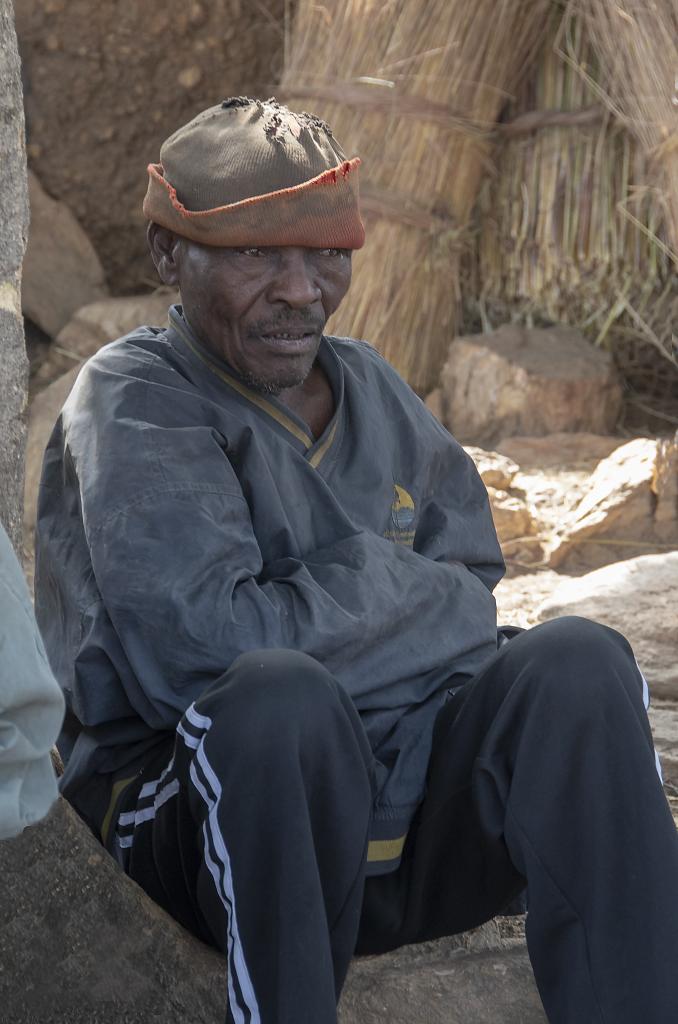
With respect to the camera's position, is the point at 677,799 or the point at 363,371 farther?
the point at 677,799

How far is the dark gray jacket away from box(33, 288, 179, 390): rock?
3.14m

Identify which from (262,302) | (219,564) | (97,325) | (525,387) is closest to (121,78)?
(97,325)

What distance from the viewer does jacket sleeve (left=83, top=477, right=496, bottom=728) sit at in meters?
1.79

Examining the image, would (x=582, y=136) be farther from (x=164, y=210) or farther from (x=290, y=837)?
(x=290, y=837)

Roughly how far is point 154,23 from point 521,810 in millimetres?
4214

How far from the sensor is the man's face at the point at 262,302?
1984 mm

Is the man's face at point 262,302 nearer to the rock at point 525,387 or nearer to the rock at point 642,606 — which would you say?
the rock at point 642,606

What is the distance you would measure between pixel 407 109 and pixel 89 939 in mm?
3396

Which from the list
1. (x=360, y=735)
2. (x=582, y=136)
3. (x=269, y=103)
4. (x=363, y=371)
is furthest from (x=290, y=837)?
(x=582, y=136)

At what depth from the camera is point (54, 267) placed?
5.55m

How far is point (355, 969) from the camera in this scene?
207 centimetres

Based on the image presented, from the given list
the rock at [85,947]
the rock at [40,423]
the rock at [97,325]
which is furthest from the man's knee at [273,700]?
the rock at [97,325]

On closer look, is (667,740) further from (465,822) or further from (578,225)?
(578,225)

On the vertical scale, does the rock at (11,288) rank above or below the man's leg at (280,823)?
above
